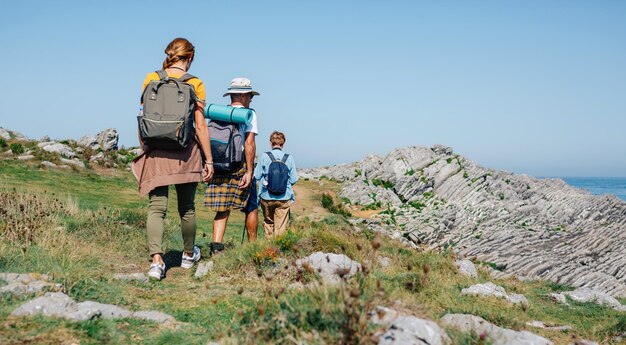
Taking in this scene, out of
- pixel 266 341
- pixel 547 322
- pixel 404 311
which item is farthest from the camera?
pixel 547 322

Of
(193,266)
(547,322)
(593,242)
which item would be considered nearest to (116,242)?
(193,266)

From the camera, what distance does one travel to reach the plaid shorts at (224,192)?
727cm

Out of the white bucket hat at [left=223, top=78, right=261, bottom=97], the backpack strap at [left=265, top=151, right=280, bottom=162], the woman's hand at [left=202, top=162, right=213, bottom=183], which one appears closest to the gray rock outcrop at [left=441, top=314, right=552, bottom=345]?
the woman's hand at [left=202, top=162, right=213, bottom=183]

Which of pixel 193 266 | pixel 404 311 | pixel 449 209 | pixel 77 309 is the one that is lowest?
pixel 449 209

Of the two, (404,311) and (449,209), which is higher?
(404,311)

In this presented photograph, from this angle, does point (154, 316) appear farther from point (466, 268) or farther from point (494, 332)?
point (466, 268)

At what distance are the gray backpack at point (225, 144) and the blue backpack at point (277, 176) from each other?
1.19m

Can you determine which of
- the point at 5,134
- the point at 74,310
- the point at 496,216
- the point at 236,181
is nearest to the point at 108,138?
the point at 5,134

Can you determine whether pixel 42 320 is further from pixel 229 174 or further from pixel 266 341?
pixel 229 174

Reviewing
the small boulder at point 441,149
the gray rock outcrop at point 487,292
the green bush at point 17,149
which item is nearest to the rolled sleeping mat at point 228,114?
the gray rock outcrop at point 487,292

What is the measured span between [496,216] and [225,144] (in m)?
16.2

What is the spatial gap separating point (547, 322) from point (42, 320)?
5.19 meters

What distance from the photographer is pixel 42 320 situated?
3906mm

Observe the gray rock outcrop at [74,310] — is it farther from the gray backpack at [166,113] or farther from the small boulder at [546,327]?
the small boulder at [546,327]
